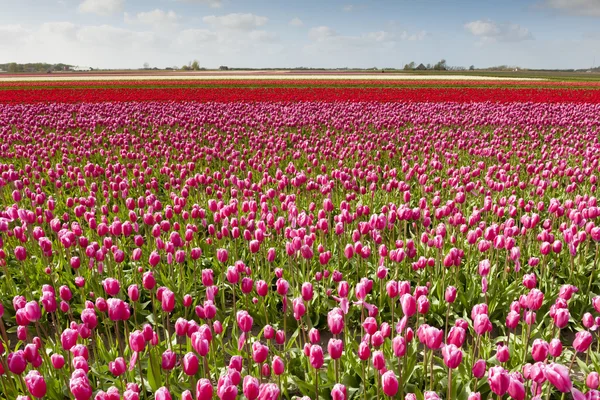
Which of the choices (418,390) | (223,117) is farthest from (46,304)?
(223,117)

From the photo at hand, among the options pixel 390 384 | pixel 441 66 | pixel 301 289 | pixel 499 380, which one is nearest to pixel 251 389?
pixel 390 384

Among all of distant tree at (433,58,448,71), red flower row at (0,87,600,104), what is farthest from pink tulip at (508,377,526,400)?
distant tree at (433,58,448,71)

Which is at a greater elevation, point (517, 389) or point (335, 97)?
point (335, 97)

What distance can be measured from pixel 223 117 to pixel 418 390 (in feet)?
46.9

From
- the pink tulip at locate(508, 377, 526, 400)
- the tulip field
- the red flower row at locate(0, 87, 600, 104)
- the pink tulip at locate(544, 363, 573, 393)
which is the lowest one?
the tulip field

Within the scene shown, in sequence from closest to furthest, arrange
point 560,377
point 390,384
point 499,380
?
point 560,377
point 499,380
point 390,384

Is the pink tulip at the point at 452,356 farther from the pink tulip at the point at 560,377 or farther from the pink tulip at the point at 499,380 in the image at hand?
the pink tulip at the point at 560,377

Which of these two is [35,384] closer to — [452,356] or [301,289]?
[452,356]

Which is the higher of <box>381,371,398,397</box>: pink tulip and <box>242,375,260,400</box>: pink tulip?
<box>242,375,260,400</box>: pink tulip

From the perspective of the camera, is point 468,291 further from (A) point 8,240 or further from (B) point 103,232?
(A) point 8,240

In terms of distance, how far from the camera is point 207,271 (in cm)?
344

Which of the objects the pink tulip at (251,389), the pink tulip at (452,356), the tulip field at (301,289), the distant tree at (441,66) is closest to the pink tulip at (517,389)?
the tulip field at (301,289)

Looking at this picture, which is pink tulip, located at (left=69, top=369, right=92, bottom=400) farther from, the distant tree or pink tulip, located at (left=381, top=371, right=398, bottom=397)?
the distant tree

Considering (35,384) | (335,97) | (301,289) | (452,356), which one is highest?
(335,97)
